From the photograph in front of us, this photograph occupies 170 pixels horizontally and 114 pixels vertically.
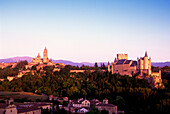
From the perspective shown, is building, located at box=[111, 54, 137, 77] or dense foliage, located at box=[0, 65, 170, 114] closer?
dense foliage, located at box=[0, 65, 170, 114]

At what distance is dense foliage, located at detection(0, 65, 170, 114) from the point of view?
1810 inches

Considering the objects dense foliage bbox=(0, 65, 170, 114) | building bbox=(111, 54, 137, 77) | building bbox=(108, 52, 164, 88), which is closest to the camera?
dense foliage bbox=(0, 65, 170, 114)

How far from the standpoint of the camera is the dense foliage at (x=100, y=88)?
46.0 meters

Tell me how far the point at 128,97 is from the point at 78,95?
10.8 meters

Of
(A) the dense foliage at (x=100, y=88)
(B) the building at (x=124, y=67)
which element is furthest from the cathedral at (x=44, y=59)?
(B) the building at (x=124, y=67)

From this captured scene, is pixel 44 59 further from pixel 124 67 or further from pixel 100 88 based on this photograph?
pixel 100 88

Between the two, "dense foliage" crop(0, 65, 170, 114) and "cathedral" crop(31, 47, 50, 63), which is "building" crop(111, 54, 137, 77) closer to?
"dense foliage" crop(0, 65, 170, 114)

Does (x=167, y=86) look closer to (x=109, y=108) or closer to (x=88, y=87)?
(x=88, y=87)

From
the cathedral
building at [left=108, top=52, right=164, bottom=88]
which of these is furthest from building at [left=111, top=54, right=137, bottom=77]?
the cathedral

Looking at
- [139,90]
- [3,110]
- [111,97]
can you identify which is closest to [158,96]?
[139,90]

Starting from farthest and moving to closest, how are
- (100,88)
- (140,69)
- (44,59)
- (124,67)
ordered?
(44,59) < (124,67) < (140,69) < (100,88)

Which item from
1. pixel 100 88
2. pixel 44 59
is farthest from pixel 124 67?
pixel 44 59

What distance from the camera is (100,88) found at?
5834cm

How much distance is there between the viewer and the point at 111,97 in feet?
173
